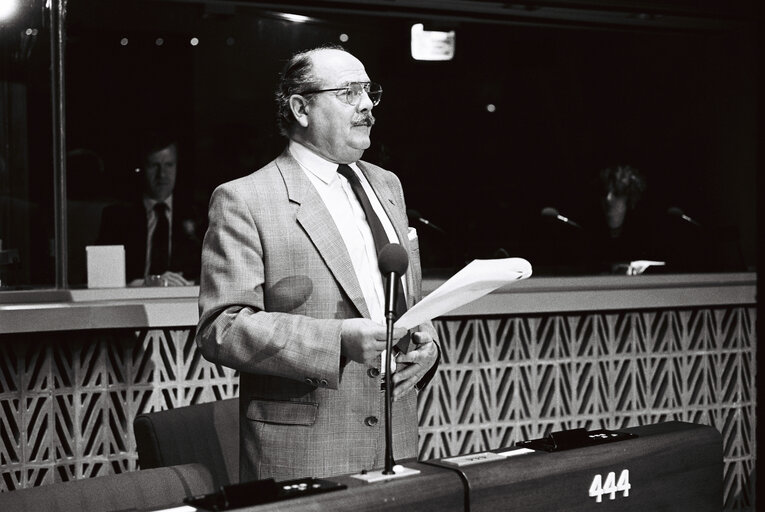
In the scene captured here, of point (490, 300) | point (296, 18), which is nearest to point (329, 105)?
point (490, 300)

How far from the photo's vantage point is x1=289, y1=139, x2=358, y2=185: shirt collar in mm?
2232

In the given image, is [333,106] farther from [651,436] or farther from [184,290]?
[184,290]

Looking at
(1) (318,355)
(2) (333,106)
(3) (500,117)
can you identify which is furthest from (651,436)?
(3) (500,117)

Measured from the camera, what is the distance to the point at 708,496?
6.38ft

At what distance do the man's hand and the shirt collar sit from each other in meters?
0.42

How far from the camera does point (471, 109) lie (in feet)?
24.7

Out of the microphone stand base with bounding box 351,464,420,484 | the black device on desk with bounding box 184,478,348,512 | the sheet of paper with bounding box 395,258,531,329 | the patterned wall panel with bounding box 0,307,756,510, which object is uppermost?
the sheet of paper with bounding box 395,258,531,329

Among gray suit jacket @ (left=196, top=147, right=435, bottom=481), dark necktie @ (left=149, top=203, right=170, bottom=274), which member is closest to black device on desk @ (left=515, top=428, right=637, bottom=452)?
gray suit jacket @ (left=196, top=147, right=435, bottom=481)

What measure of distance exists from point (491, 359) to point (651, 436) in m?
1.97

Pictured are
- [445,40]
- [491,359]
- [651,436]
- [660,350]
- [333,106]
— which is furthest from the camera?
[445,40]

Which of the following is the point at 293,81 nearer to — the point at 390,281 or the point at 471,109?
the point at 390,281

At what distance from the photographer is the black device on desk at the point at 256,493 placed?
1.42 meters

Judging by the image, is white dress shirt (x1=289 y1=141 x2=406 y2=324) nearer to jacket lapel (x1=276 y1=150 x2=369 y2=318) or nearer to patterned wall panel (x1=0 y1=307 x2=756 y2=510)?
jacket lapel (x1=276 y1=150 x2=369 y2=318)

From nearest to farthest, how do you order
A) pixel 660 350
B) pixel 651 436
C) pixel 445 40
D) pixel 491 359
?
pixel 651 436, pixel 491 359, pixel 660 350, pixel 445 40
